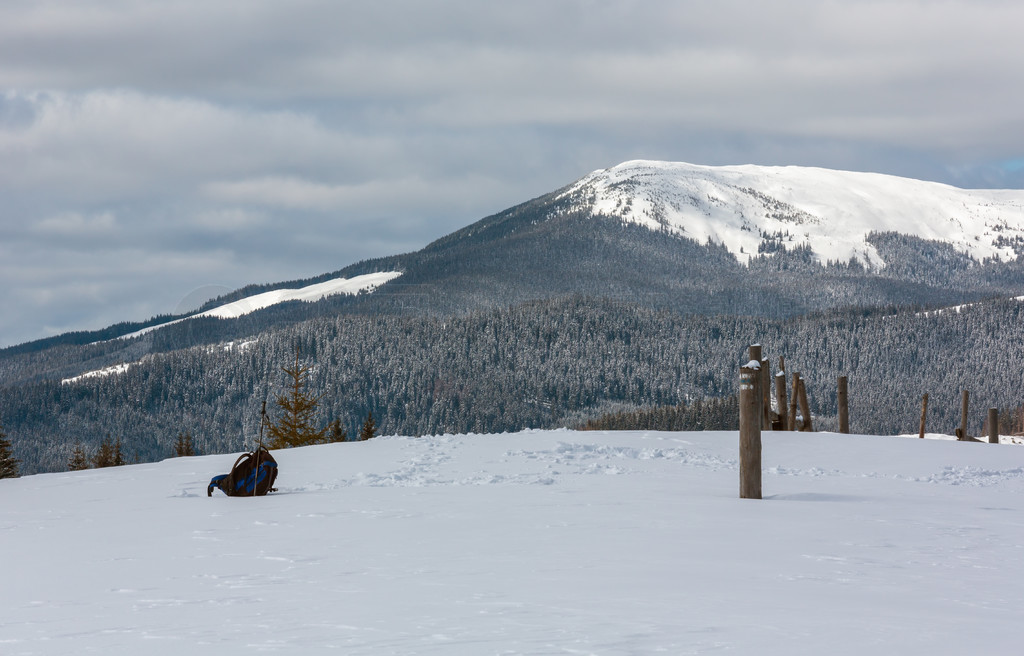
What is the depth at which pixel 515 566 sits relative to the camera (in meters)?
8.64

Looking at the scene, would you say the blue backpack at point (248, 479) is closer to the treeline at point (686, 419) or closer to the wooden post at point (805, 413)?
the wooden post at point (805, 413)

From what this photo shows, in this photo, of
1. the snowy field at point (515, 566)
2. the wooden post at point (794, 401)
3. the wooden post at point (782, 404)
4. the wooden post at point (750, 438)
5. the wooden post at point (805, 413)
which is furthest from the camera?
the wooden post at point (794, 401)

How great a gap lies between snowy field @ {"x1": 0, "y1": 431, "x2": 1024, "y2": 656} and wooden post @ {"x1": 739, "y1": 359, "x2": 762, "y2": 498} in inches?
13.7

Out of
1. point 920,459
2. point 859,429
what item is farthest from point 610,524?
point 859,429

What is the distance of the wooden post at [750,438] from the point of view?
13828 mm

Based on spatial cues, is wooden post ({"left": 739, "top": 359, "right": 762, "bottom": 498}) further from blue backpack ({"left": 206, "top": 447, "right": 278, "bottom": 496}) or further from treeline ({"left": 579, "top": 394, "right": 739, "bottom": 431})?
Answer: treeline ({"left": 579, "top": 394, "right": 739, "bottom": 431})

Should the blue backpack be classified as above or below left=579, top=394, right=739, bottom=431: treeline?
above

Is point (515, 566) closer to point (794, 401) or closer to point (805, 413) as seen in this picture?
point (805, 413)

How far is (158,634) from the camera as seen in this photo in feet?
20.9

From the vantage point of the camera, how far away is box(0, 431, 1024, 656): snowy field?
6.21 m

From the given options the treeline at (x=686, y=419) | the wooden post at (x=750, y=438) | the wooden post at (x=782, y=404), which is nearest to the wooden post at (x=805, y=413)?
the wooden post at (x=782, y=404)

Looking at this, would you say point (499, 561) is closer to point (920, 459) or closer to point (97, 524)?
point (97, 524)

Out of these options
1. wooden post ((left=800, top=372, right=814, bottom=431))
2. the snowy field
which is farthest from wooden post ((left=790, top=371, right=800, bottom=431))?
the snowy field

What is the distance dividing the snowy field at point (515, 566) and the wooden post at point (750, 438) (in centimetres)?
35
